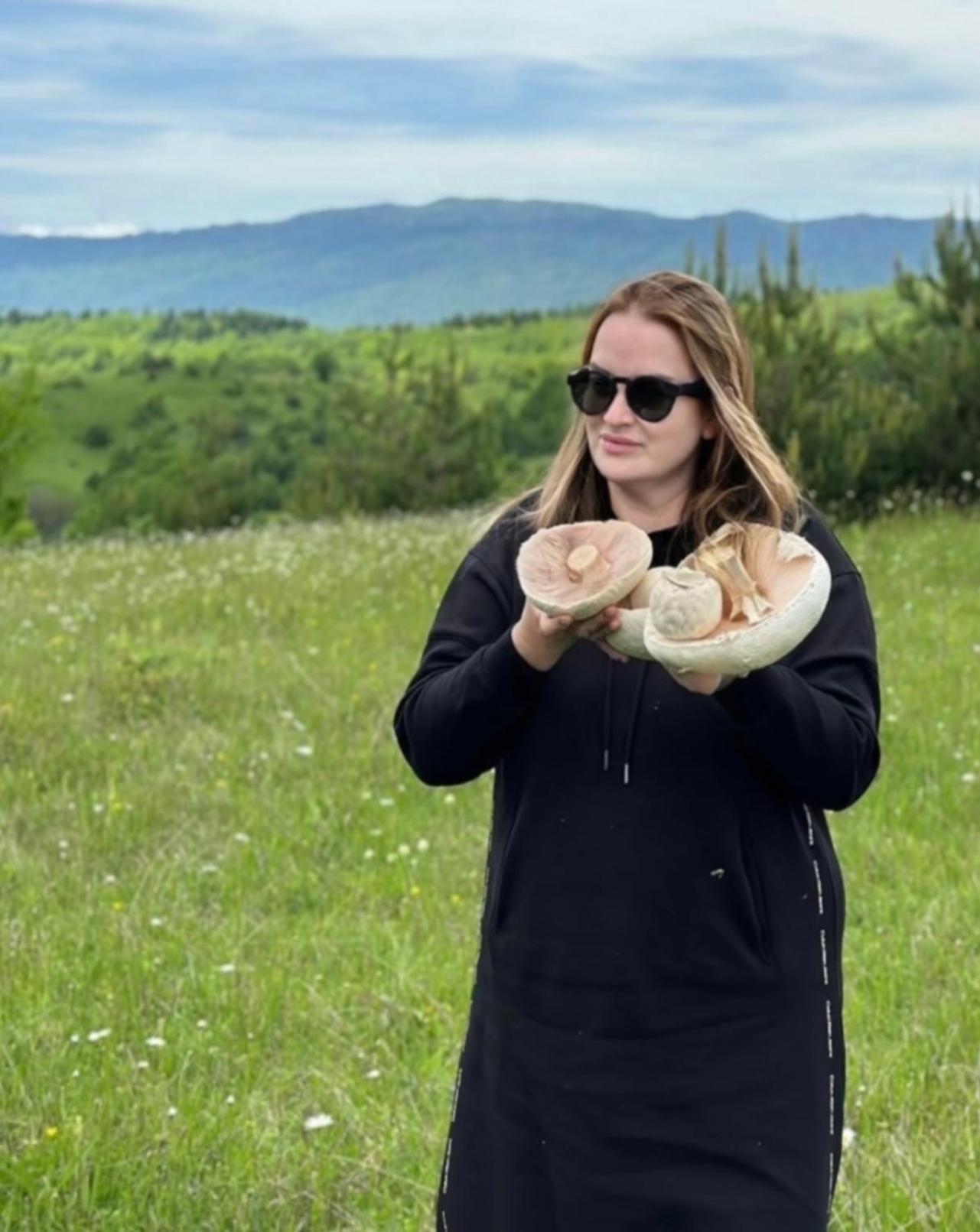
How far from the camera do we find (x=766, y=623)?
2014 mm

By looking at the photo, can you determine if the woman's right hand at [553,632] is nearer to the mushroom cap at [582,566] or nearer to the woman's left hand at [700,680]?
the mushroom cap at [582,566]

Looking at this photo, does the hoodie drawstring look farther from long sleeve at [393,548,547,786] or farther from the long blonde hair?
the long blonde hair

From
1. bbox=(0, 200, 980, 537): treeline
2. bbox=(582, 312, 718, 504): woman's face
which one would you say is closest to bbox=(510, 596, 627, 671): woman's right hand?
bbox=(582, 312, 718, 504): woman's face

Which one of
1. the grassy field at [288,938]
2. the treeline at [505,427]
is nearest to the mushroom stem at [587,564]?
the treeline at [505,427]

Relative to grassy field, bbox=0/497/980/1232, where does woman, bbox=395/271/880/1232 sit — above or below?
above

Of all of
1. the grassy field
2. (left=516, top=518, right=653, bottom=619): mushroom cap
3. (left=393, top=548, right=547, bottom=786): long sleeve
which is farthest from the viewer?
the grassy field

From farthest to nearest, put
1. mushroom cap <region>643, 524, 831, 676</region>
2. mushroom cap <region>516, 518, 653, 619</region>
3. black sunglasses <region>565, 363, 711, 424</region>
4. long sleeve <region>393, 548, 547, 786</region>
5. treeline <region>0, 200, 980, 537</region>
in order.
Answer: treeline <region>0, 200, 980, 537</region> → black sunglasses <region>565, 363, 711, 424</region> → long sleeve <region>393, 548, 547, 786</region> → mushroom cap <region>516, 518, 653, 619</region> → mushroom cap <region>643, 524, 831, 676</region>

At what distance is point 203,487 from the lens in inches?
2862

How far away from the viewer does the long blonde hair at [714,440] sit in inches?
94.9

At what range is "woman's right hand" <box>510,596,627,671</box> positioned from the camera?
2.13m

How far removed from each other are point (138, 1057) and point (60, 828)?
2.05 meters

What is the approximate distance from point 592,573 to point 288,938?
11.1 ft

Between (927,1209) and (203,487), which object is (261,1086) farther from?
(203,487)

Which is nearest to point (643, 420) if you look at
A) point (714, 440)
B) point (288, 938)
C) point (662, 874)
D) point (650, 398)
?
point (650, 398)
